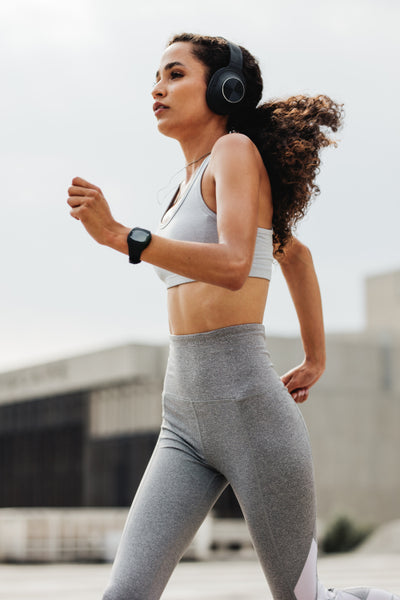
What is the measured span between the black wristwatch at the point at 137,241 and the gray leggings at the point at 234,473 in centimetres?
39

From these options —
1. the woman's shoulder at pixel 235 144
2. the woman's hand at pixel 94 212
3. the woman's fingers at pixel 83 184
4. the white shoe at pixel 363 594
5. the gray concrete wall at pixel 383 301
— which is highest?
the gray concrete wall at pixel 383 301

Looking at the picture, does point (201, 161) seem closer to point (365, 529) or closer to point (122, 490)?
point (365, 529)

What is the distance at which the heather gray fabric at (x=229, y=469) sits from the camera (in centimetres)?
265

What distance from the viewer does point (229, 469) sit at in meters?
2.72

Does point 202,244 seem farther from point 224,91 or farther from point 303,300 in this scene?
point 303,300

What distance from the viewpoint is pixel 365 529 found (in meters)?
27.2

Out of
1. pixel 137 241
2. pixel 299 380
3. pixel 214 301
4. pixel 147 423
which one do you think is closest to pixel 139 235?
pixel 137 241

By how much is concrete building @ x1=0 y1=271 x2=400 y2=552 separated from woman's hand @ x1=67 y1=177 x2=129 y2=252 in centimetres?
2648

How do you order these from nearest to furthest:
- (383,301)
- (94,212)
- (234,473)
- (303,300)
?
A: (94,212) < (234,473) < (303,300) < (383,301)

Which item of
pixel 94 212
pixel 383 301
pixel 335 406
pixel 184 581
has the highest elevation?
pixel 383 301

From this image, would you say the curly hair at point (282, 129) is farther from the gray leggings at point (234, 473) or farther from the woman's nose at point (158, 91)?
the gray leggings at point (234, 473)

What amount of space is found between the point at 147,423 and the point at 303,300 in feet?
89.9

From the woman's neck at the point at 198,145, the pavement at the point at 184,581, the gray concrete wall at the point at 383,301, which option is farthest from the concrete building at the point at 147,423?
the woman's neck at the point at 198,145

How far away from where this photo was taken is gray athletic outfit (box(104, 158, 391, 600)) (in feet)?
8.69
